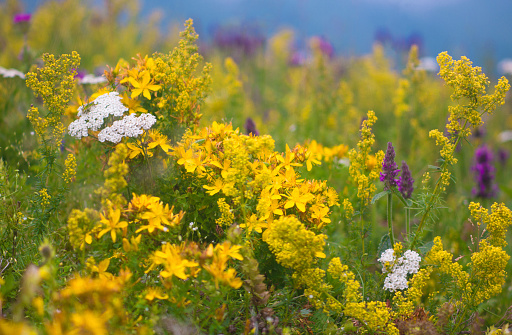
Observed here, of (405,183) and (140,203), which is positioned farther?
(405,183)

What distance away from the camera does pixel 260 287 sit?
1687mm

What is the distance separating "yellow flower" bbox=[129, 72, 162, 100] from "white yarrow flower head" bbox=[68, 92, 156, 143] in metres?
0.11

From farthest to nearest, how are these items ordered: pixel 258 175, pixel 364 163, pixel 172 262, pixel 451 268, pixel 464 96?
pixel 364 163 → pixel 464 96 → pixel 451 268 → pixel 258 175 → pixel 172 262

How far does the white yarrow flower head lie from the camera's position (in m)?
1.94

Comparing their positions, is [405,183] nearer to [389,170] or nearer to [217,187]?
[389,170]

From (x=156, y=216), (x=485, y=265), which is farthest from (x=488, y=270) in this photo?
(x=156, y=216)

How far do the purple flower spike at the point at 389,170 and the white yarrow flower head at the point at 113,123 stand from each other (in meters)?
1.24

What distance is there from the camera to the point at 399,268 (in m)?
2.00

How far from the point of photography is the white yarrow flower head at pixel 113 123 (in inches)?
76.5

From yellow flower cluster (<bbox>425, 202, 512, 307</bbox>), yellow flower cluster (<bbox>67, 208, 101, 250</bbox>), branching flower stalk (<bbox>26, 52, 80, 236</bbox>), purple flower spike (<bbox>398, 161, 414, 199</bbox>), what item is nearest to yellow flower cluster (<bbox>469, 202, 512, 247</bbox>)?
yellow flower cluster (<bbox>425, 202, 512, 307</bbox>)

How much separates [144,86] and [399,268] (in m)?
1.70

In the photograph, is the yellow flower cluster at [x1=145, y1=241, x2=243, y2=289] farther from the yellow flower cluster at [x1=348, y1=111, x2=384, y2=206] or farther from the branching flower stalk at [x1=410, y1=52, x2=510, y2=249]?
the branching flower stalk at [x1=410, y1=52, x2=510, y2=249]

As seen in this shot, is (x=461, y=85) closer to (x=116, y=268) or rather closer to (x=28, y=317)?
(x=116, y=268)

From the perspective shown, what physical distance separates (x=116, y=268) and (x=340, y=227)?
1.97m
